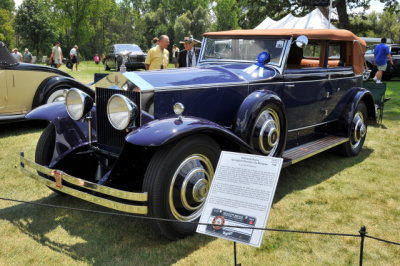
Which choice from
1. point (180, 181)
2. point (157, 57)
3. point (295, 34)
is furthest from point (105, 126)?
point (157, 57)

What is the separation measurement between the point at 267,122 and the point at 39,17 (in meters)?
39.6

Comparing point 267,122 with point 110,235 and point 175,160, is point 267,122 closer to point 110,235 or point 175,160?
point 175,160

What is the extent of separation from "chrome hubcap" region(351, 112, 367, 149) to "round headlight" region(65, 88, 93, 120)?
381 cm

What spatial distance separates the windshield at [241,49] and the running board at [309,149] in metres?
1.11

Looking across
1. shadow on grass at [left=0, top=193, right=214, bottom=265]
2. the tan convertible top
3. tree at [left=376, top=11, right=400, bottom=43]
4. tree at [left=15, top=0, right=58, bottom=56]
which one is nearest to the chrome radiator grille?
shadow on grass at [left=0, top=193, right=214, bottom=265]

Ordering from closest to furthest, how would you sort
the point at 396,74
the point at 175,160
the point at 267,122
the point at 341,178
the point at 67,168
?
the point at 175,160 → the point at 67,168 → the point at 267,122 → the point at 341,178 → the point at 396,74

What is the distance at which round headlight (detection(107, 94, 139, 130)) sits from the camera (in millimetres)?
2986

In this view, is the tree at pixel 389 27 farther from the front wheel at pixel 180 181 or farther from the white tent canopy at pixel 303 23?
the front wheel at pixel 180 181

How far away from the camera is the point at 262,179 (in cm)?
223

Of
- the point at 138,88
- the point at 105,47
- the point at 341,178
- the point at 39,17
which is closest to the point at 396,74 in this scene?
the point at 341,178

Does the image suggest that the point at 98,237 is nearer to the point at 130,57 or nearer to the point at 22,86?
the point at 22,86

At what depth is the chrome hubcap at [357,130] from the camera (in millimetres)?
5230

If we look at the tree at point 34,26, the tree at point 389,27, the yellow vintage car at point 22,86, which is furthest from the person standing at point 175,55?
the tree at point 389,27

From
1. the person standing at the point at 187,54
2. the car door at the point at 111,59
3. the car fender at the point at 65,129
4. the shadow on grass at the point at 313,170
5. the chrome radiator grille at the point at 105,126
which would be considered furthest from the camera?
the car door at the point at 111,59
